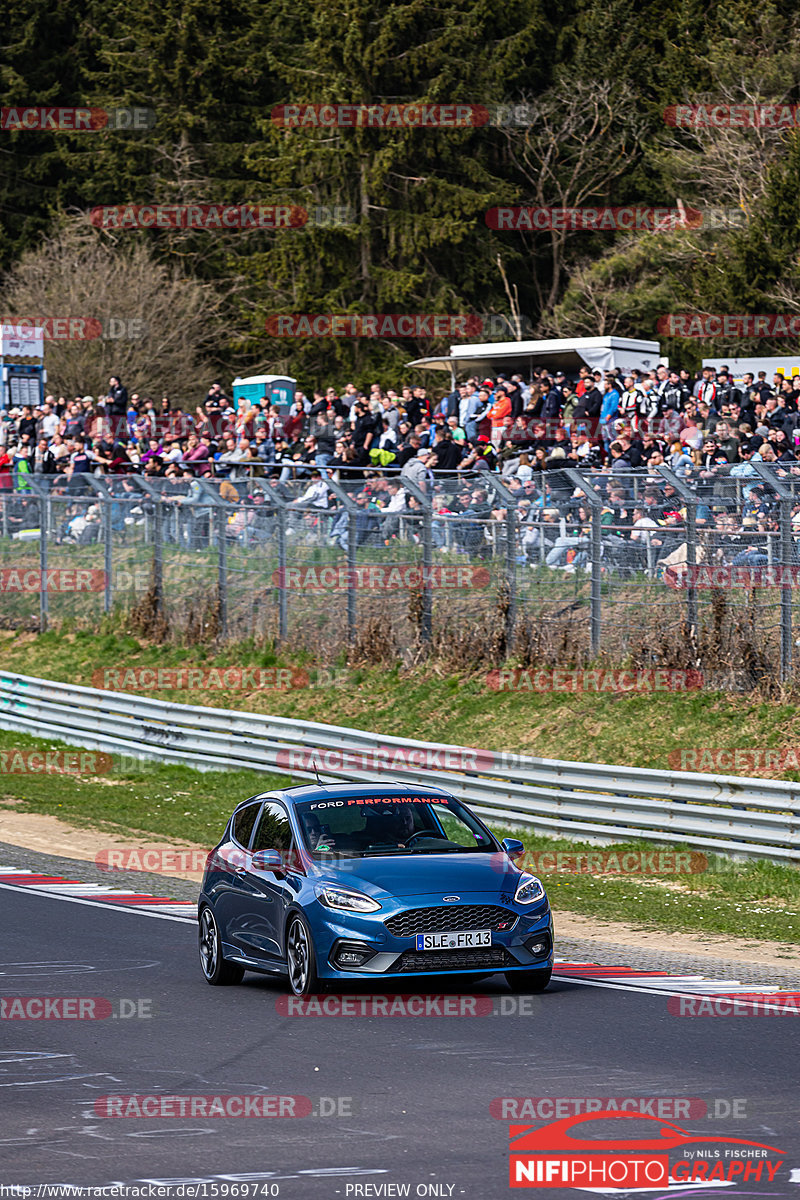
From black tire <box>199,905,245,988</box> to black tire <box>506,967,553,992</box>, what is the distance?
2.05m

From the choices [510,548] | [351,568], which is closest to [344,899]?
[510,548]

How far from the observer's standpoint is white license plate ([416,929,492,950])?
443 inches

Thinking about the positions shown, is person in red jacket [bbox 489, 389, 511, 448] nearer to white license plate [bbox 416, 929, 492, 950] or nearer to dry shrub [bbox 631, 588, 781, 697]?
dry shrub [bbox 631, 588, 781, 697]

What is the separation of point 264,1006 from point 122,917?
463 cm

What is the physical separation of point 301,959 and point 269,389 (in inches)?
1264

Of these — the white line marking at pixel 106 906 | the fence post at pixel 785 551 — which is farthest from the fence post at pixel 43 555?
the fence post at pixel 785 551

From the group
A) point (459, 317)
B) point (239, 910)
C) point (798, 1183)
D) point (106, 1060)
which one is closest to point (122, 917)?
point (239, 910)

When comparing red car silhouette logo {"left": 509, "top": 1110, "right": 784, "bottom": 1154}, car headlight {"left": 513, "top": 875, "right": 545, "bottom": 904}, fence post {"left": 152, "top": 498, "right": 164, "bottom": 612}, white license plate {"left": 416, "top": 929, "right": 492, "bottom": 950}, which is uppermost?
fence post {"left": 152, "top": 498, "right": 164, "bottom": 612}

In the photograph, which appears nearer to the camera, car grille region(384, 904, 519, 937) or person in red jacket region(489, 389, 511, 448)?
car grille region(384, 904, 519, 937)

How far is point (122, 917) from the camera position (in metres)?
16.3

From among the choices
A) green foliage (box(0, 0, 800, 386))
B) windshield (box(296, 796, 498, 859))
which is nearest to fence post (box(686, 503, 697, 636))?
windshield (box(296, 796, 498, 859))

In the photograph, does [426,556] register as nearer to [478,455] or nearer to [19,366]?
[478,455]

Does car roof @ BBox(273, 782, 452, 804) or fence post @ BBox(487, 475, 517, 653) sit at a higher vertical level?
fence post @ BBox(487, 475, 517, 653)

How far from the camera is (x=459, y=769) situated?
21.3 m
